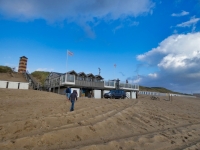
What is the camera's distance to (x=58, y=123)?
25.8 feet

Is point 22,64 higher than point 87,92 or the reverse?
higher

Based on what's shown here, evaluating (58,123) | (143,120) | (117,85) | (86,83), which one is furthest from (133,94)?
(58,123)

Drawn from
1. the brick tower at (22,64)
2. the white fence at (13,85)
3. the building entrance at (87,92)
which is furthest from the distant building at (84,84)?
the brick tower at (22,64)

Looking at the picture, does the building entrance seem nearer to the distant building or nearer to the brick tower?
the distant building

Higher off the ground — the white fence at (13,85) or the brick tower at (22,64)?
the brick tower at (22,64)

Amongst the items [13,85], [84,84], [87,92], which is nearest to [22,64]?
[13,85]

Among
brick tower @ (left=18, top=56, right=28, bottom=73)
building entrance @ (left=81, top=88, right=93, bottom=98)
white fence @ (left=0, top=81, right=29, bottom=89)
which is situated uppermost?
brick tower @ (left=18, top=56, right=28, bottom=73)

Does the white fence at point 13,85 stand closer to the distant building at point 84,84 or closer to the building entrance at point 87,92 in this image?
the distant building at point 84,84

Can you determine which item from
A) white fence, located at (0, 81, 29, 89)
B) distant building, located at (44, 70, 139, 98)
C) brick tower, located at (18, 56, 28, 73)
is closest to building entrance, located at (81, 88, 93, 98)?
distant building, located at (44, 70, 139, 98)

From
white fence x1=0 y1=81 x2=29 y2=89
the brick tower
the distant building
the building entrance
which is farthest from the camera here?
the brick tower

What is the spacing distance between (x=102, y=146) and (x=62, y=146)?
56.3 inches

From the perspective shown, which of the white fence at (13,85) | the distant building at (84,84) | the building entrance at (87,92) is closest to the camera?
the distant building at (84,84)

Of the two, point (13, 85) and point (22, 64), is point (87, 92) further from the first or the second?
point (22, 64)

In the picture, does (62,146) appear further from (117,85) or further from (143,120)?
(117,85)
